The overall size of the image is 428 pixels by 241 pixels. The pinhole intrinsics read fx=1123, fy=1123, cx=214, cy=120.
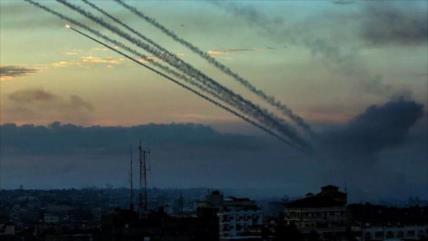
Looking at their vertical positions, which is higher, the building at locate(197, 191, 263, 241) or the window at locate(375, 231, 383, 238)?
the building at locate(197, 191, 263, 241)

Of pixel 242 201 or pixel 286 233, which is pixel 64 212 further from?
pixel 286 233

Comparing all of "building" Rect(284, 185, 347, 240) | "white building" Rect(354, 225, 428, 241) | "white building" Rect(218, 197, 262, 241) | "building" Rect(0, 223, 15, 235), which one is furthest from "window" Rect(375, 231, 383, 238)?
"building" Rect(0, 223, 15, 235)

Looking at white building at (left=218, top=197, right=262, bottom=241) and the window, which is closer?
the window

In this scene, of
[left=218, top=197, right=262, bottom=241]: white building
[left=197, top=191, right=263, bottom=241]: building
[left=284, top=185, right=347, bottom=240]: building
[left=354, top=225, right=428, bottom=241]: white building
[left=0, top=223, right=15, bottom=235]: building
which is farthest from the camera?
[left=0, top=223, right=15, bottom=235]: building

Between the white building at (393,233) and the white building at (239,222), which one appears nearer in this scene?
the white building at (393,233)

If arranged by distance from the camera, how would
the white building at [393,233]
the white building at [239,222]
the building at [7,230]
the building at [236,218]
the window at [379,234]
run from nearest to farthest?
1. the white building at [393,233]
2. the window at [379,234]
3. the white building at [239,222]
4. the building at [236,218]
5. the building at [7,230]

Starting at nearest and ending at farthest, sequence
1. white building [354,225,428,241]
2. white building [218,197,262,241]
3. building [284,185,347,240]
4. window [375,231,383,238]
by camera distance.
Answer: white building [354,225,428,241] → window [375,231,383,238] → white building [218,197,262,241] → building [284,185,347,240]

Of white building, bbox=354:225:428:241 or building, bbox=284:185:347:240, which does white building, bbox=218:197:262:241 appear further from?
white building, bbox=354:225:428:241

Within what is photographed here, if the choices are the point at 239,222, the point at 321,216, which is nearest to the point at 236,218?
the point at 239,222

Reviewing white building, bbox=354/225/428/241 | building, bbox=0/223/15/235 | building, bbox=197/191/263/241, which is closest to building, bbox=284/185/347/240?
white building, bbox=354/225/428/241

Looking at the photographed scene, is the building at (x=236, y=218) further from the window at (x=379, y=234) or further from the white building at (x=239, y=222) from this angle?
the window at (x=379, y=234)

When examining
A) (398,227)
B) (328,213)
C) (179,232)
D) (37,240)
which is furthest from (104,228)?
(398,227)

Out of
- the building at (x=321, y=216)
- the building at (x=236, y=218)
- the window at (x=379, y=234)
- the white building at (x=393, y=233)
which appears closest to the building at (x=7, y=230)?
the building at (x=236, y=218)
